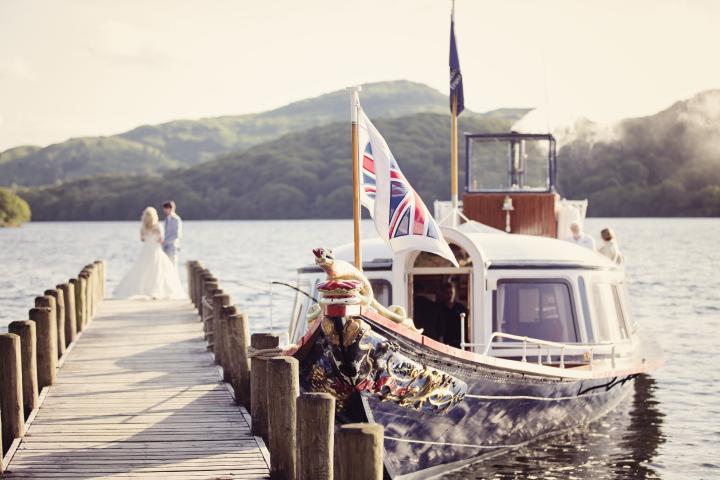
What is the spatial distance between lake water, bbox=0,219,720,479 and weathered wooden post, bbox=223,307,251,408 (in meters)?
1.06

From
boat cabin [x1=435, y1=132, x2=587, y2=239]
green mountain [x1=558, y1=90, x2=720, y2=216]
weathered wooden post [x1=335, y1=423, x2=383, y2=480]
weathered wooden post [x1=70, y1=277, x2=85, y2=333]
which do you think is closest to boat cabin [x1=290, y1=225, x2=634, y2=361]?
boat cabin [x1=435, y1=132, x2=587, y2=239]

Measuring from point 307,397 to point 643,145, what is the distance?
159 m

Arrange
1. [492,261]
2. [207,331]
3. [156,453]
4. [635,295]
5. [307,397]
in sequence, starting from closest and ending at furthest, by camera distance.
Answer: [307,397] → [156,453] → [492,261] → [207,331] → [635,295]

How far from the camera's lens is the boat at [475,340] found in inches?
480

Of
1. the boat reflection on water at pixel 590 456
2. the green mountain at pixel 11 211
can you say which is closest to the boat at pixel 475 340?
the boat reflection on water at pixel 590 456

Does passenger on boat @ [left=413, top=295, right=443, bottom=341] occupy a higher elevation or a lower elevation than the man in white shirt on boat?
lower

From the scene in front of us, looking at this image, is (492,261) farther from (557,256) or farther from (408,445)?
(408,445)

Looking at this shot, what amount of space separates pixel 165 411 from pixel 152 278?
1408 centimetres

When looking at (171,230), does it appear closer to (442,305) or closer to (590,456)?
(442,305)

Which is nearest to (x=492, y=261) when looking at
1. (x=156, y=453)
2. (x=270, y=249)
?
(x=156, y=453)

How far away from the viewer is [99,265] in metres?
29.1

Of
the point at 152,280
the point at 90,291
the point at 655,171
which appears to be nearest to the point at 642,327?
the point at 152,280

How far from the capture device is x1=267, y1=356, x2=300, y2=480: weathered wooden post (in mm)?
10773

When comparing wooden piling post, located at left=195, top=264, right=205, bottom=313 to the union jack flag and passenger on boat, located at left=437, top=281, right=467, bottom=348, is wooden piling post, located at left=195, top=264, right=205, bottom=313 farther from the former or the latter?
the union jack flag
